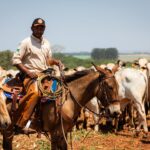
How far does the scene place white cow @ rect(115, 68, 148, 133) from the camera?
11.6 meters

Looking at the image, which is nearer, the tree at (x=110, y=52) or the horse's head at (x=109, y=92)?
the horse's head at (x=109, y=92)

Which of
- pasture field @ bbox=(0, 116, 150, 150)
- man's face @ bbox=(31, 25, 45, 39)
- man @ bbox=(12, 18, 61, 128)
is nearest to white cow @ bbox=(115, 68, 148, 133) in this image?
pasture field @ bbox=(0, 116, 150, 150)

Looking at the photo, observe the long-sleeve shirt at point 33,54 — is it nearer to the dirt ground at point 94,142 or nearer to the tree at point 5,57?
the dirt ground at point 94,142

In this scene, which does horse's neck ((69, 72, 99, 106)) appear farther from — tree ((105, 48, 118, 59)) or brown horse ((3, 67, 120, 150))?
tree ((105, 48, 118, 59))

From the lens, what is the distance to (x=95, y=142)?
9.97 m

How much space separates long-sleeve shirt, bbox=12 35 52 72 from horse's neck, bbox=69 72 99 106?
746 mm

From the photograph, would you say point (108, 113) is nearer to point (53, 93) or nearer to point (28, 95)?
point (53, 93)

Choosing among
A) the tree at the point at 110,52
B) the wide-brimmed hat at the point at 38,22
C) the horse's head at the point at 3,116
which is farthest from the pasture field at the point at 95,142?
the tree at the point at 110,52

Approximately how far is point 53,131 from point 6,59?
133 feet

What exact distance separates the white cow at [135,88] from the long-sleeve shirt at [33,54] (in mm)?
5280

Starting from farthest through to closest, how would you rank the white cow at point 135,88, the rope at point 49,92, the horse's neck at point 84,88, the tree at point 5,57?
the tree at point 5,57, the white cow at point 135,88, the horse's neck at point 84,88, the rope at point 49,92

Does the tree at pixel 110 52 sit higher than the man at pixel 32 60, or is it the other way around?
the man at pixel 32 60

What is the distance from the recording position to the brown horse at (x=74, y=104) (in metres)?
6.70

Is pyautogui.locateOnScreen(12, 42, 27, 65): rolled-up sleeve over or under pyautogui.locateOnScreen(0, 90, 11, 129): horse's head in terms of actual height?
over
